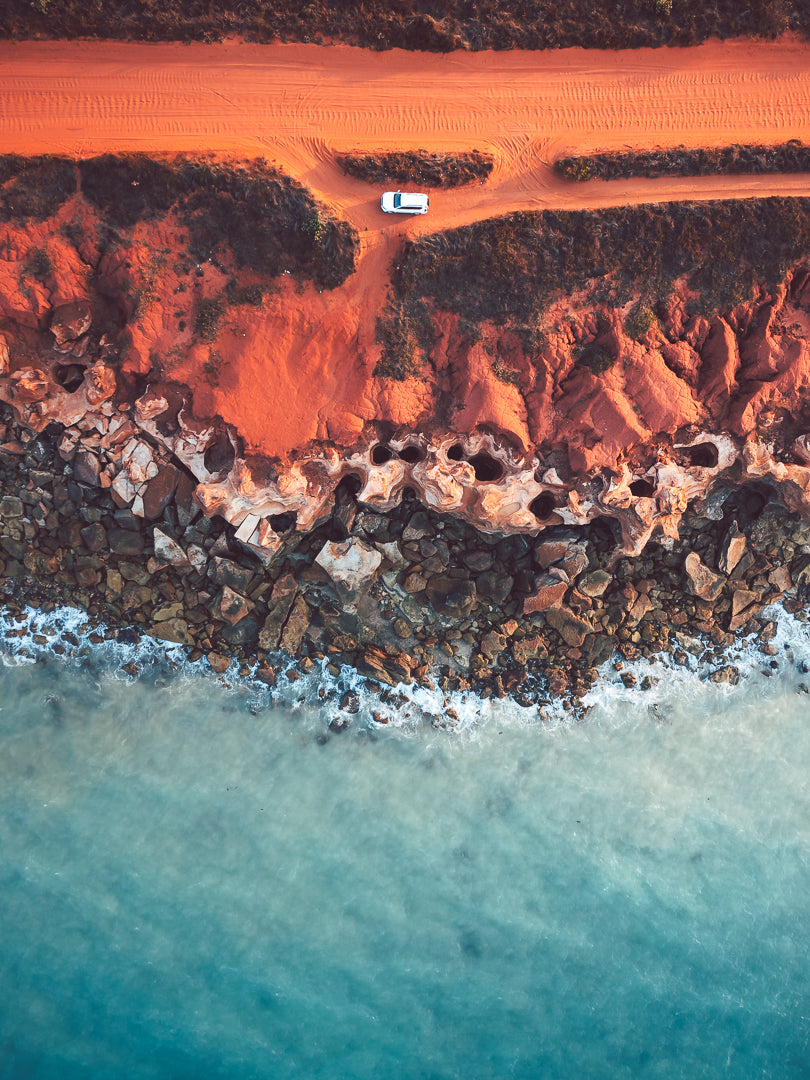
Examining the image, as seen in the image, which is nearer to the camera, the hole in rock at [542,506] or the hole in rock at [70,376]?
the hole in rock at [70,376]

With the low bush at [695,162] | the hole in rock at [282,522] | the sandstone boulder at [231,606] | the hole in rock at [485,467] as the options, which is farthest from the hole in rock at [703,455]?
the sandstone boulder at [231,606]

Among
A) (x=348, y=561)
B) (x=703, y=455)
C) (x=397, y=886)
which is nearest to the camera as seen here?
(x=703, y=455)

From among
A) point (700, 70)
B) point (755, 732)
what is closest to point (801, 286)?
point (700, 70)

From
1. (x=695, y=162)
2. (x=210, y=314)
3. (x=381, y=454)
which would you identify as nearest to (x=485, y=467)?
(x=381, y=454)

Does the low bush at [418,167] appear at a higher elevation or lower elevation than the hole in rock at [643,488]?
higher

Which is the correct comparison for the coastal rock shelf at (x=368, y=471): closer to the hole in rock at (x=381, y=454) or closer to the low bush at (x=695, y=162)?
the hole in rock at (x=381, y=454)

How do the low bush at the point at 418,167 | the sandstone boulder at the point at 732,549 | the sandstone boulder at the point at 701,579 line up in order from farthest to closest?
the sandstone boulder at the point at 701,579 < the sandstone boulder at the point at 732,549 < the low bush at the point at 418,167

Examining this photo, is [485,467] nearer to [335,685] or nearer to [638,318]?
[638,318]

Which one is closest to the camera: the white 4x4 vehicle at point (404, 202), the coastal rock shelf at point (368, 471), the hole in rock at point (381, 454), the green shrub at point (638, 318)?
the white 4x4 vehicle at point (404, 202)
